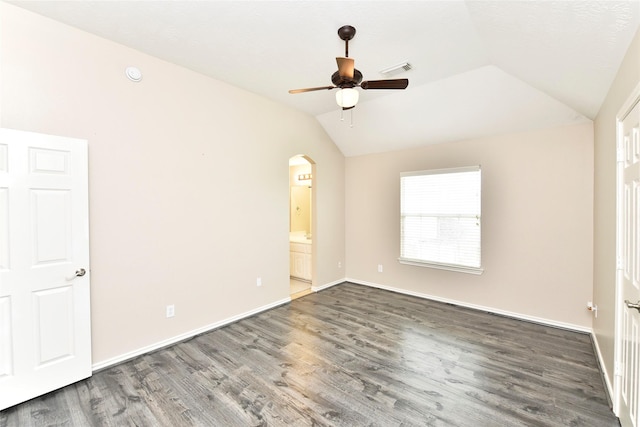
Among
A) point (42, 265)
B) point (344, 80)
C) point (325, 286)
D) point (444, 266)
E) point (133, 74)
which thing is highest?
point (133, 74)

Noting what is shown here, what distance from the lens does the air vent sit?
2.99 m

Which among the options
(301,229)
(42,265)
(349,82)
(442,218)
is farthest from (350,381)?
(301,229)

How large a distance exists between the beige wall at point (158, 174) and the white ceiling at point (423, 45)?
0.26 metres

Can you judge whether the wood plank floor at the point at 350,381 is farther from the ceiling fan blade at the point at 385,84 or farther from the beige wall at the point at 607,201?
the ceiling fan blade at the point at 385,84

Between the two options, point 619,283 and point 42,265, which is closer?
point 619,283

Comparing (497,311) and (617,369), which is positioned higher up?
(617,369)

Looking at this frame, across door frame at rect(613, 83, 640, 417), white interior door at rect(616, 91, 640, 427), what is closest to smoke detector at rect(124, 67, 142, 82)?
white interior door at rect(616, 91, 640, 427)

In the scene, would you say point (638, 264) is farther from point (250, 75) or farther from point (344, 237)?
point (344, 237)

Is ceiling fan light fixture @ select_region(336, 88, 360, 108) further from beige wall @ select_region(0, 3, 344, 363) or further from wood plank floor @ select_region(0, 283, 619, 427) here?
wood plank floor @ select_region(0, 283, 619, 427)

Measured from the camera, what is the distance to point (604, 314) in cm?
248

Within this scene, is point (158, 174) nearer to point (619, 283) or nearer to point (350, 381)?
point (350, 381)

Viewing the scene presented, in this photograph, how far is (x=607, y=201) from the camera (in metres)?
2.39

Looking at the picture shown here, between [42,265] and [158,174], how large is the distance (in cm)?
120

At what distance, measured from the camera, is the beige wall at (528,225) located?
328 cm
